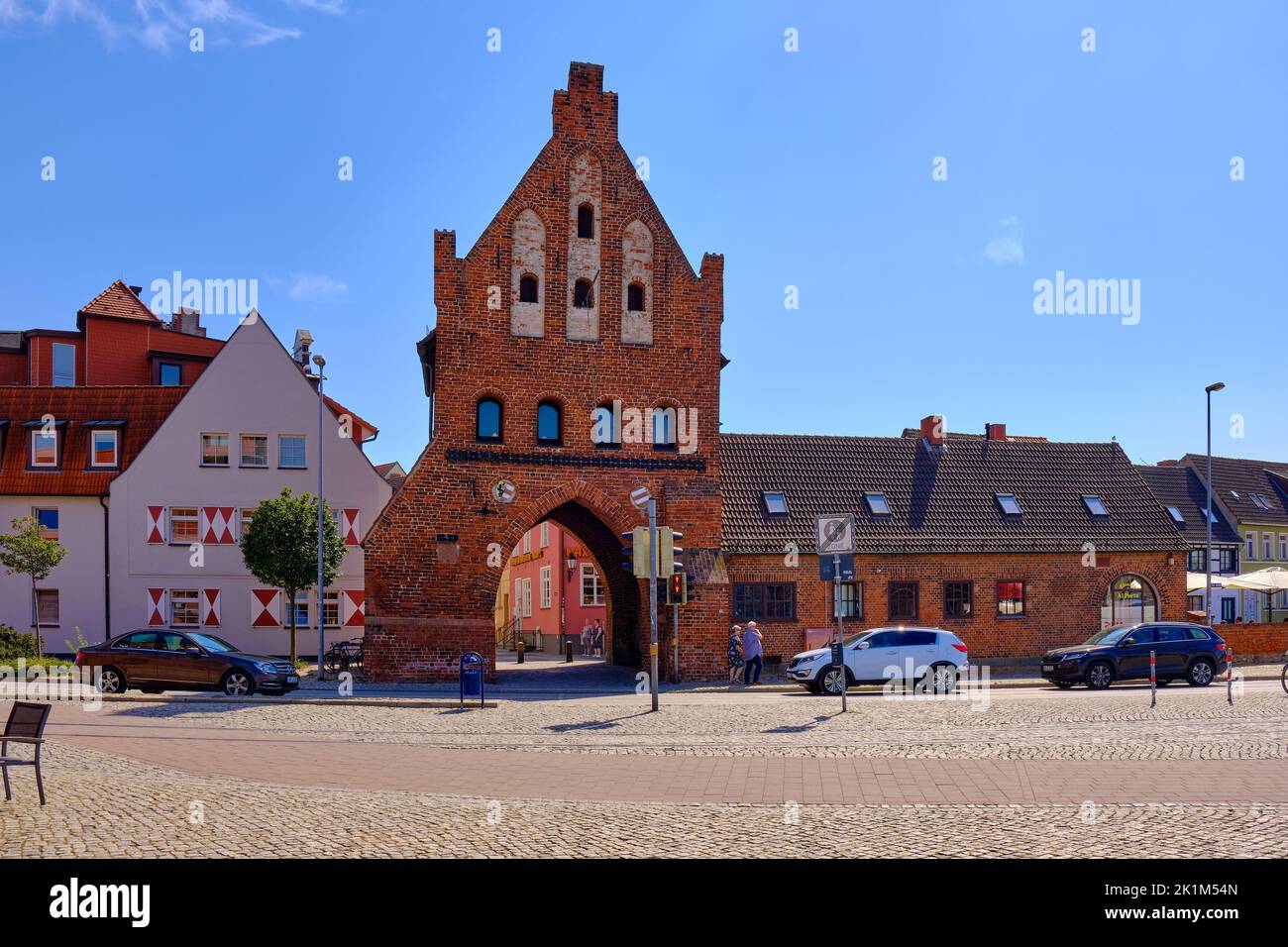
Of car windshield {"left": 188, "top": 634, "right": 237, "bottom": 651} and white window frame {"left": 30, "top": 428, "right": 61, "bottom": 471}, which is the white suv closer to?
car windshield {"left": 188, "top": 634, "right": 237, "bottom": 651}

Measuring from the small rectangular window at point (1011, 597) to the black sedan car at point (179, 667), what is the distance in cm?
2148

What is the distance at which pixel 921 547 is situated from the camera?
33.9 meters

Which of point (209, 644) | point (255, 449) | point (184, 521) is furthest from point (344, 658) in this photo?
point (255, 449)

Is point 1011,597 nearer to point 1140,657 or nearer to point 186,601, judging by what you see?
point 1140,657

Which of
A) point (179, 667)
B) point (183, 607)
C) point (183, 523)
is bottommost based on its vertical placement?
point (179, 667)

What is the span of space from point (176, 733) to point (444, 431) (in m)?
12.2

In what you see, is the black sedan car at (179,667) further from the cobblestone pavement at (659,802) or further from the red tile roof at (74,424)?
the red tile roof at (74,424)

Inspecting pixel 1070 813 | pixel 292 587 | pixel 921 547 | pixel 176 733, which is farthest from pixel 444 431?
pixel 1070 813

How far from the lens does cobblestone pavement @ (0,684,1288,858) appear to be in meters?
8.90

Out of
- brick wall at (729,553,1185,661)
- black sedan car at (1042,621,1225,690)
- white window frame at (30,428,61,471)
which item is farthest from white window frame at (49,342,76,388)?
black sedan car at (1042,621,1225,690)

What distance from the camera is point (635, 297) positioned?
2962 cm

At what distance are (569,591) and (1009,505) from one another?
18.4 m

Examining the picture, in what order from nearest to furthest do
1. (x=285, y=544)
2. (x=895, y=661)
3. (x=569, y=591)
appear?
(x=895, y=661) → (x=285, y=544) → (x=569, y=591)
